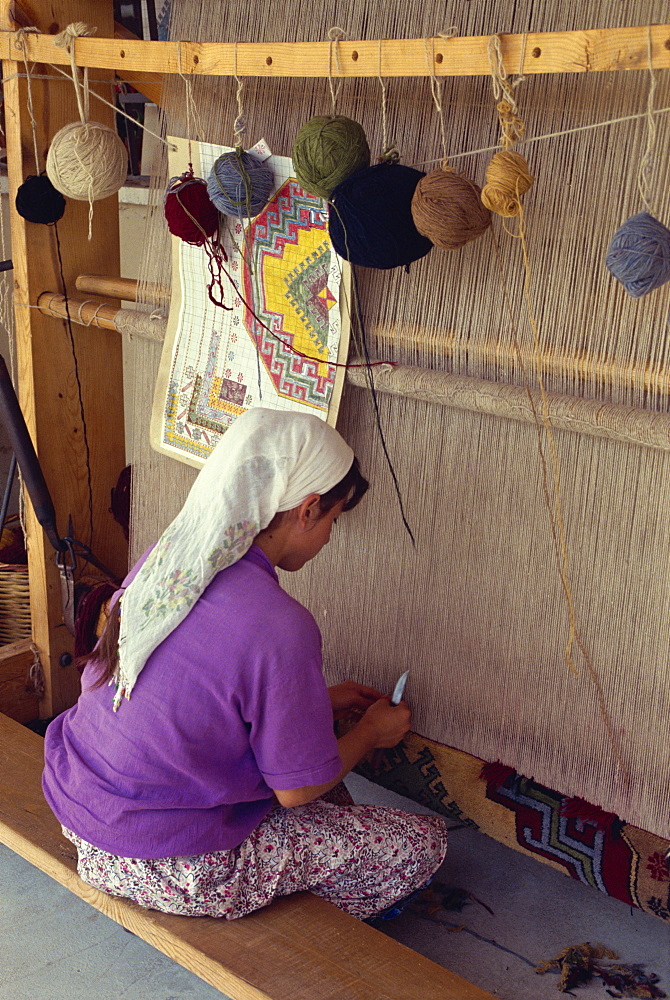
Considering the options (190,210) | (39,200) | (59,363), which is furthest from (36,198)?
(190,210)

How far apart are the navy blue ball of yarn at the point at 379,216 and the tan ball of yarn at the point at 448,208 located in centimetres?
5

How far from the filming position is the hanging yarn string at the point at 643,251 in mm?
1199

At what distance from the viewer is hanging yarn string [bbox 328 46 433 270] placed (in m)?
1.48

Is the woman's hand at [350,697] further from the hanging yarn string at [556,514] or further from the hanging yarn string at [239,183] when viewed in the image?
the hanging yarn string at [239,183]

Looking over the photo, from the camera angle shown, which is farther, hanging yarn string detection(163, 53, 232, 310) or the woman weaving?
hanging yarn string detection(163, 53, 232, 310)

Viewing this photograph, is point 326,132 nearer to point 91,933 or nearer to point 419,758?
point 419,758

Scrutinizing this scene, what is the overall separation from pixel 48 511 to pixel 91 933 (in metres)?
0.95

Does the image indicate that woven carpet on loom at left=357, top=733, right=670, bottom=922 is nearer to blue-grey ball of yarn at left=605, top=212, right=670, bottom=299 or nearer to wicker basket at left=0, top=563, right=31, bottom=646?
blue-grey ball of yarn at left=605, top=212, right=670, bottom=299

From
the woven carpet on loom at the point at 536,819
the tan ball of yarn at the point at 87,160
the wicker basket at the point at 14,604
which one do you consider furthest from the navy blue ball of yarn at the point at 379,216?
the wicker basket at the point at 14,604

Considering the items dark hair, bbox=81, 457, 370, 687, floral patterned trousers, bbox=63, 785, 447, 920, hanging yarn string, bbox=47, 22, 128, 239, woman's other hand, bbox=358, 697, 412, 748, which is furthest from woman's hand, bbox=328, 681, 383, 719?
hanging yarn string, bbox=47, 22, 128, 239

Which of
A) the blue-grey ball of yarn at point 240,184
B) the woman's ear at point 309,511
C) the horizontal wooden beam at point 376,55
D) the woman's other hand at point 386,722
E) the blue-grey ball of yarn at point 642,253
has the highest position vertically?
the horizontal wooden beam at point 376,55

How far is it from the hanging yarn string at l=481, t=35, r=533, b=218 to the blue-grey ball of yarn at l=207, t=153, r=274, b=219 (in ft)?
1.77

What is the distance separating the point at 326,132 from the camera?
4.95 ft

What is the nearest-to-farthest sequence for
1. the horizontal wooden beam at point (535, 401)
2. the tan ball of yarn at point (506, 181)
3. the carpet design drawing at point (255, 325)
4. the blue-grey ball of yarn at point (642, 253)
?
the blue-grey ball of yarn at point (642, 253) < the tan ball of yarn at point (506, 181) < the horizontal wooden beam at point (535, 401) < the carpet design drawing at point (255, 325)
